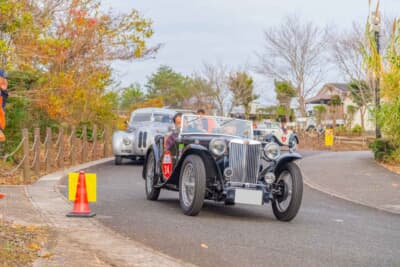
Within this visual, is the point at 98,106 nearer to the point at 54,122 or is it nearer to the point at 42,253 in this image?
the point at 54,122

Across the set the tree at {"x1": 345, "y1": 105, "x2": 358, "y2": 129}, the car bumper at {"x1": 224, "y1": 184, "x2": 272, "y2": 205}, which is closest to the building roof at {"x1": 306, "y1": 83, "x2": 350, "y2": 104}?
the tree at {"x1": 345, "y1": 105, "x2": 358, "y2": 129}

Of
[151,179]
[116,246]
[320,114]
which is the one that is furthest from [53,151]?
[320,114]

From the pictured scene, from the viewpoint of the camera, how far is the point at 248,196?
32.0ft

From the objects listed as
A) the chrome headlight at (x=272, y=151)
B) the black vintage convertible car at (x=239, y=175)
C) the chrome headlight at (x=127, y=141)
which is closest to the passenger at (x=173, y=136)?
the black vintage convertible car at (x=239, y=175)

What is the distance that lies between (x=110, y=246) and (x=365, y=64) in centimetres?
1539

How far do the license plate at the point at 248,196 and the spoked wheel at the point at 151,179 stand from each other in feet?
8.81

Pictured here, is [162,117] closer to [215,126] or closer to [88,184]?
[215,126]

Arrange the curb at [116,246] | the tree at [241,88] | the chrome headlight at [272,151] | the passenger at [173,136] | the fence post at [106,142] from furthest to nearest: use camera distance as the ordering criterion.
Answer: the tree at [241,88]
the fence post at [106,142]
the passenger at [173,136]
the chrome headlight at [272,151]
the curb at [116,246]

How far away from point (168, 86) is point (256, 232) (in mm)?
72163

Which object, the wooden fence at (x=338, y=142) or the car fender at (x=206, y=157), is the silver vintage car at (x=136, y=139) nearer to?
the car fender at (x=206, y=157)

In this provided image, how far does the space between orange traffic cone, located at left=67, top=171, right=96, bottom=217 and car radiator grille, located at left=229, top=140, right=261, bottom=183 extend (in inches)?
85.4

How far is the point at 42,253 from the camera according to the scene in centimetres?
657

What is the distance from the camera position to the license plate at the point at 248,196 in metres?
9.73

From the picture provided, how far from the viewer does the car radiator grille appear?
395 inches
